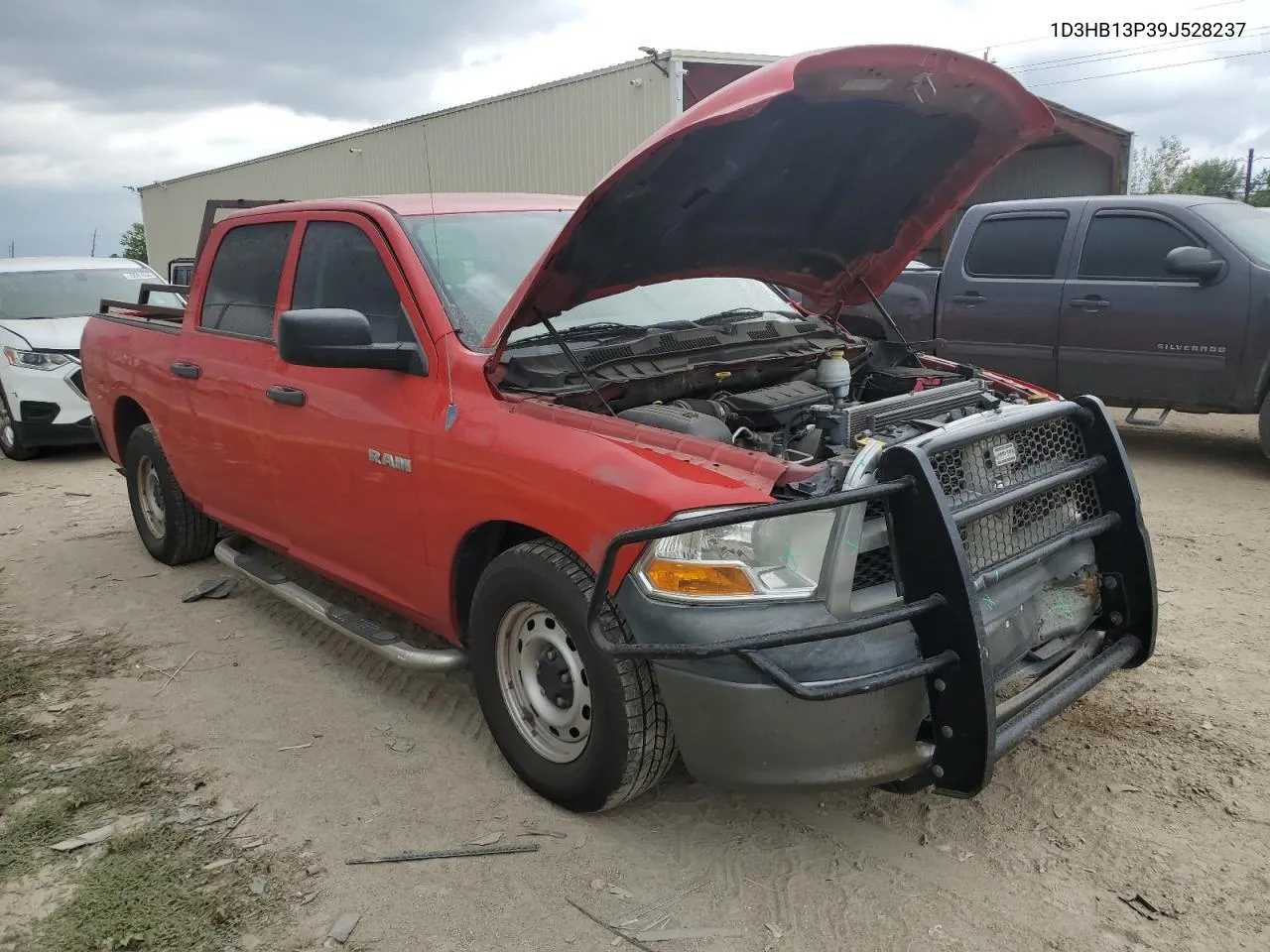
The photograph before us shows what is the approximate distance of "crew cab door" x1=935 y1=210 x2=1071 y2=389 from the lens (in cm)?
766

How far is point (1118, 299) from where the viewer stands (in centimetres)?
725

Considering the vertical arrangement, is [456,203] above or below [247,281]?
above

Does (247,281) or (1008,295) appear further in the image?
(1008,295)

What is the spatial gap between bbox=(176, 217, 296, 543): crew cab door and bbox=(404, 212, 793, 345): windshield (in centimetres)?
95

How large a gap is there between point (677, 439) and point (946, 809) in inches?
54.0

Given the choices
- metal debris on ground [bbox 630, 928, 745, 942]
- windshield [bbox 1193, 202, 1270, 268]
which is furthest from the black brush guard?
windshield [bbox 1193, 202, 1270, 268]

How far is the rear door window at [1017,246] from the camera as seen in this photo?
7.73 meters

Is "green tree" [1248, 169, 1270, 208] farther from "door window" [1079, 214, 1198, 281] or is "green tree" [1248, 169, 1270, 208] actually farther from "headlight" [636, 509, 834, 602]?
"headlight" [636, 509, 834, 602]

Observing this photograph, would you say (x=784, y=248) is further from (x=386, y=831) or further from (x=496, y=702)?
(x=386, y=831)

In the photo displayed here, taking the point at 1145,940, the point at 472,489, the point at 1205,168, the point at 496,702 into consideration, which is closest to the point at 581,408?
the point at 472,489

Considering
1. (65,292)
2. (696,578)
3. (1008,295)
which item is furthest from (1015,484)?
(65,292)

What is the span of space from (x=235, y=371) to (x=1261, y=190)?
118ft

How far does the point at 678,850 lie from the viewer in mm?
2881

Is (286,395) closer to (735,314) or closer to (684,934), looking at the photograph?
(735,314)
